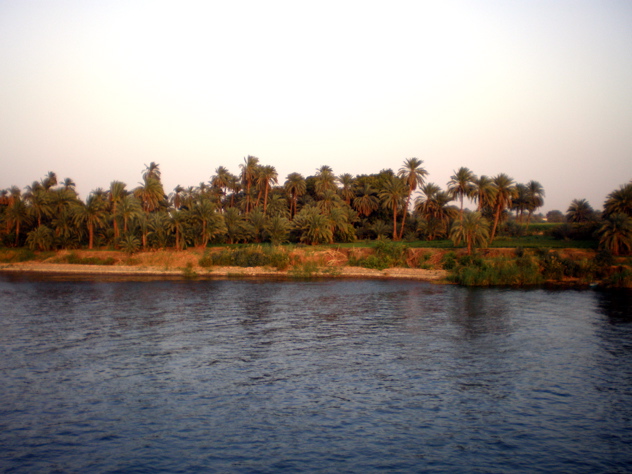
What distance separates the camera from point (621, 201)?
63.7 meters

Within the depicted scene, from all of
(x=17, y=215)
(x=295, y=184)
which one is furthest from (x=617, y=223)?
(x=17, y=215)

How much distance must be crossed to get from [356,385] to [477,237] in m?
48.1

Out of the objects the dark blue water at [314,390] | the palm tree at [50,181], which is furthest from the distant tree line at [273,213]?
the dark blue water at [314,390]

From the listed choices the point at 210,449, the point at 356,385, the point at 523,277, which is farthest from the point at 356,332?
the point at 523,277

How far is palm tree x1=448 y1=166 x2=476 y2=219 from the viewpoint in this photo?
75875mm

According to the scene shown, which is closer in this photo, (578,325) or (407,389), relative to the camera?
(407,389)

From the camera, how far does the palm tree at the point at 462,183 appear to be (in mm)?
75875

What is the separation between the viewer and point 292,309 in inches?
1501

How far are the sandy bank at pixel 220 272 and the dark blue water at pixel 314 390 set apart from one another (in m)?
27.9

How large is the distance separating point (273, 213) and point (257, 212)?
29.5ft

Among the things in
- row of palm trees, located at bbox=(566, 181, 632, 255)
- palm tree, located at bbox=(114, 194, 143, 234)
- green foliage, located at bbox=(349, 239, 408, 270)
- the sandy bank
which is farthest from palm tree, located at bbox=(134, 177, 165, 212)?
row of palm trees, located at bbox=(566, 181, 632, 255)

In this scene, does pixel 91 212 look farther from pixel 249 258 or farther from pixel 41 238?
pixel 249 258

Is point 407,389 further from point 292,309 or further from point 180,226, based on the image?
point 180,226

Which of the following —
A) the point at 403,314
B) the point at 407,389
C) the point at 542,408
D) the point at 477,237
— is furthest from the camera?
the point at 477,237
